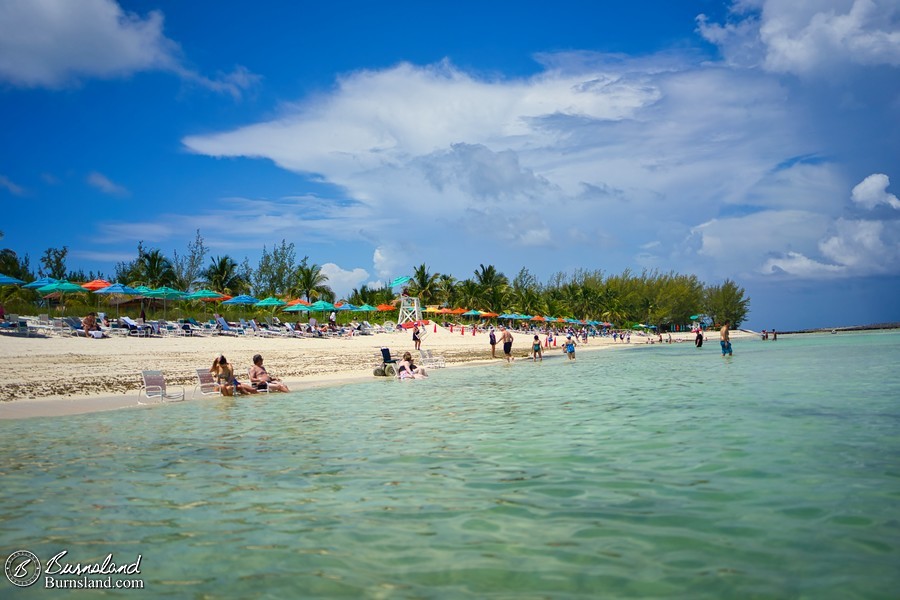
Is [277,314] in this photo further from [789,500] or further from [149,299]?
[789,500]

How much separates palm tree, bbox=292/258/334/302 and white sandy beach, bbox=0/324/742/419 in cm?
2082

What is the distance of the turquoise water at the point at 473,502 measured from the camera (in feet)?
13.5

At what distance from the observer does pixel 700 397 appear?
14.7 metres

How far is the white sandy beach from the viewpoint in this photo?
14391mm

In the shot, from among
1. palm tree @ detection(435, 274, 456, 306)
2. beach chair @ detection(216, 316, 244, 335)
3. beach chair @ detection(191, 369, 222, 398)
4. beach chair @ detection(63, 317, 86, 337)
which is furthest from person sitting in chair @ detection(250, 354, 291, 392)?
palm tree @ detection(435, 274, 456, 306)

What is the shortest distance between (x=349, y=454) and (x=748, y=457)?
4942 millimetres

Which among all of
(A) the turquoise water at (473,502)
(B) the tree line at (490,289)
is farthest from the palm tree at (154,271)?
(A) the turquoise water at (473,502)

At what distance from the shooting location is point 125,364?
22.2 m

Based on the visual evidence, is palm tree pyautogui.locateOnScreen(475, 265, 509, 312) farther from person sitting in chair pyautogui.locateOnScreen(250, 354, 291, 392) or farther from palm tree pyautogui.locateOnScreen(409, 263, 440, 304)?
person sitting in chair pyautogui.locateOnScreen(250, 354, 291, 392)

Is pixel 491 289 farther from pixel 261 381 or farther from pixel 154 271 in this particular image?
pixel 261 381

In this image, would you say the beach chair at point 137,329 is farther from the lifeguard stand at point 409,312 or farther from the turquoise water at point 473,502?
the lifeguard stand at point 409,312

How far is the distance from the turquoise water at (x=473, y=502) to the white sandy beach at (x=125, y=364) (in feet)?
9.78

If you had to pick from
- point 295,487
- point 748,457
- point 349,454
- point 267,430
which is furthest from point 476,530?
point 267,430

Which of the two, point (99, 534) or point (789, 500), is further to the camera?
point (789, 500)
